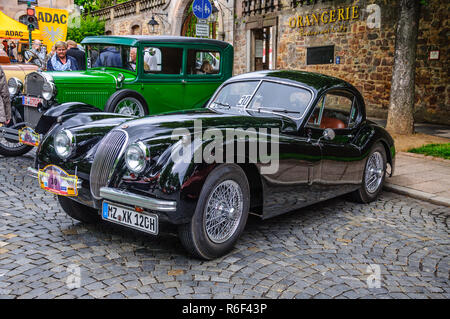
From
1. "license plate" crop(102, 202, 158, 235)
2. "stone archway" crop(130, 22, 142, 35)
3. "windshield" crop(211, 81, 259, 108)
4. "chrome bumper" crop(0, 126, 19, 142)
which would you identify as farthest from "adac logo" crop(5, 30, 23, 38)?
"license plate" crop(102, 202, 158, 235)

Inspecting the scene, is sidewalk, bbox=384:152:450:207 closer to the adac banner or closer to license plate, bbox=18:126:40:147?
license plate, bbox=18:126:40:147

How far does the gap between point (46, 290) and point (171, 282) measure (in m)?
0.85

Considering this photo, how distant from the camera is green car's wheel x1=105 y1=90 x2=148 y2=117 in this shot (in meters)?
7.84

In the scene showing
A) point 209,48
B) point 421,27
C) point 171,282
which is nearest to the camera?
point 171,282

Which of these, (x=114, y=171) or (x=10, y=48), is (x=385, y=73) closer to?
(x=114, y=171)

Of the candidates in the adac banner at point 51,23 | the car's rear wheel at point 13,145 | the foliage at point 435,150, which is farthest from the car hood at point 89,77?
the adac banner at point 51,23

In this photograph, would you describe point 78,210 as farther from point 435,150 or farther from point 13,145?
point 435,150

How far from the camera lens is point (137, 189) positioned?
351 centimetres

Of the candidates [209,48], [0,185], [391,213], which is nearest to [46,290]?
[0,185]

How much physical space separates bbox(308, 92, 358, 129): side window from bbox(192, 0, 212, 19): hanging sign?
212 inches

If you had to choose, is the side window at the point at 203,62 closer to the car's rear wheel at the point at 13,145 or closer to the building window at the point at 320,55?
the car's rear wheel at the point at 13,145

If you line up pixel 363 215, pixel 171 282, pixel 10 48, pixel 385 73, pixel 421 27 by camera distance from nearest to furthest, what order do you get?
pixel 171 282 → pixel 363 215 → pixel 421 27 → pixel 385 73 → pixel 10 48
